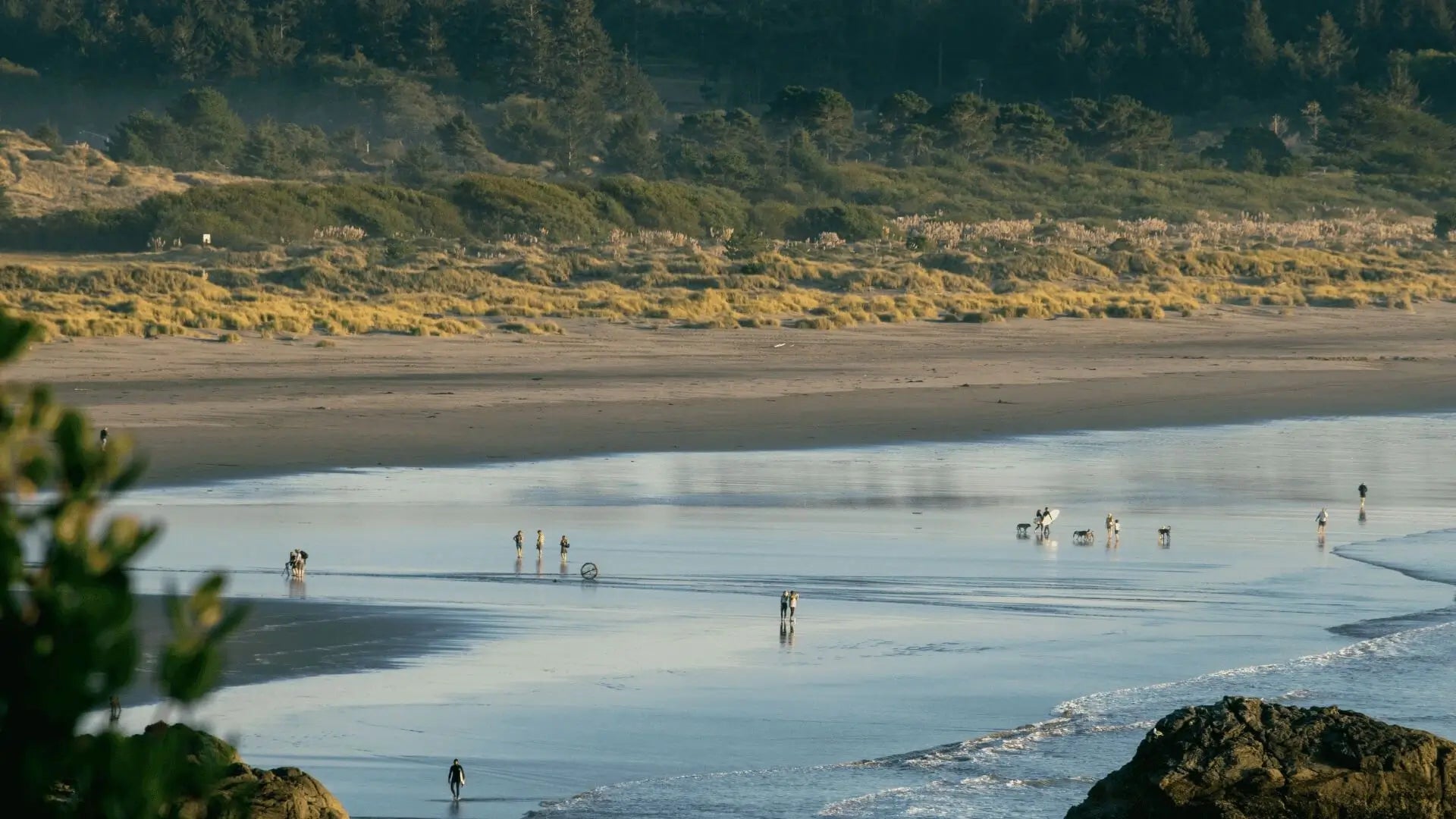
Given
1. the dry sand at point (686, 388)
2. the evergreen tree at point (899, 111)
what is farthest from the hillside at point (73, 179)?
the dry sand at point (686, 388)

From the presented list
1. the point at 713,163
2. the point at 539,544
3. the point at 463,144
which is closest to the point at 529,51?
the point at 463,144

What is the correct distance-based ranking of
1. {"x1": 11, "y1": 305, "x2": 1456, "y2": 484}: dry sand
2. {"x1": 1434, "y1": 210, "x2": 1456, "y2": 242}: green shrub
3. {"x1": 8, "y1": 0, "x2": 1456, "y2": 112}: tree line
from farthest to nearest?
1. {"x1": 8, "y1": 0, "x2": 1456, "y2": 112}: tree line
2. {"x1": 1434, "y1": 210, "x2": 1456, "y2": 242}: green shrub
3. {"x1": 11, "y1": 305, "x2": 1456, "y2": 484}: dry sand

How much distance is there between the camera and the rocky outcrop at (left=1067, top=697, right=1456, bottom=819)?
25.3 ft

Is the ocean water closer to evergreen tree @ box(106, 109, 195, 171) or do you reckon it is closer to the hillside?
the hillside

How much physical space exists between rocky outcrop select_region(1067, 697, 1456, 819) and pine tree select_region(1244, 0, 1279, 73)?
97785 millimetres

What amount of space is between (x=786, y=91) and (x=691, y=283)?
3866 centimetres

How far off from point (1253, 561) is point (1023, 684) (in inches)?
216

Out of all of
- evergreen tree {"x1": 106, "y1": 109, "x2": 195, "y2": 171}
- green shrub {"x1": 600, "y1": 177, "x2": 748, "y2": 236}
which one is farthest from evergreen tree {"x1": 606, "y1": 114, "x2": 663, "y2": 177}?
evergreen tree {"x1": 106, "y1": 109, "x2": 195, "y2": 171}

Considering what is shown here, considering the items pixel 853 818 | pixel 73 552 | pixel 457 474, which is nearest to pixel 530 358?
pixel 457 474

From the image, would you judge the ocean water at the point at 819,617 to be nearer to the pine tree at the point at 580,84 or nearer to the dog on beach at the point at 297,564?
the dog on beach at the point at 297,564

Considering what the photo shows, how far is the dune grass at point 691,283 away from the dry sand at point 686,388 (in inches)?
76.3

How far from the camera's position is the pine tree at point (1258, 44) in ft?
334

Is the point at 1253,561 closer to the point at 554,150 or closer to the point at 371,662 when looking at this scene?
the point at 371,662

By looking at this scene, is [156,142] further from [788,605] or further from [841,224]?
[788,605]
